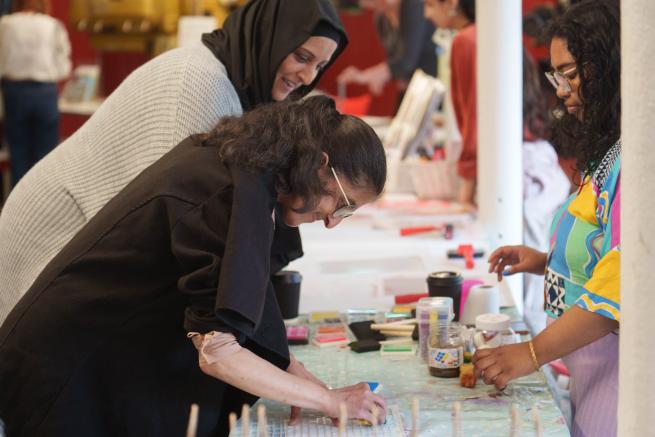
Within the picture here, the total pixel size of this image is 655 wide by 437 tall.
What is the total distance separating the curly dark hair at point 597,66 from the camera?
1.77 m

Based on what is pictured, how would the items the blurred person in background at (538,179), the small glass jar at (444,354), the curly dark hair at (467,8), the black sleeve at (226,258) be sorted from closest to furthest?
the black sleeve at (226,258) < the small glass jar at (444,354) < the blurred person in background at (538,179) < the curly dark hair at (467,8)

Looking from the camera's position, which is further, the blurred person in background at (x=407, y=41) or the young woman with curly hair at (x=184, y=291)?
the blurred person in background at (x=407, y=41)

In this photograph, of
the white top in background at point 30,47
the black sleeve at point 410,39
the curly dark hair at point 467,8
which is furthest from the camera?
the white top in background at point 30,47

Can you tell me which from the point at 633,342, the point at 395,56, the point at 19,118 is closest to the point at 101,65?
the point at 19,118

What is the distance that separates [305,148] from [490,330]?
0.66m

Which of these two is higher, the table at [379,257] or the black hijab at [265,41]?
the black hijab at [265,41]

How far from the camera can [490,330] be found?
6.55 ft

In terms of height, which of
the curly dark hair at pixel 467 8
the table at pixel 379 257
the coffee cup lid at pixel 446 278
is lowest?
the table at pixel 379 257

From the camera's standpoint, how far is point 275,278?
2268mm

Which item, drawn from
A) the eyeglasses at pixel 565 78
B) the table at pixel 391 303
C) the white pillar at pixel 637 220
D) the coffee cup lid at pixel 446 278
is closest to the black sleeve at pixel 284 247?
the table at pixel 391 303

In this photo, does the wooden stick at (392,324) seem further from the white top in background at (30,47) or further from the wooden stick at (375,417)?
the white top in background at (30,47)

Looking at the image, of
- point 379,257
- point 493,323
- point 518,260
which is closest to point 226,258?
point 493,323

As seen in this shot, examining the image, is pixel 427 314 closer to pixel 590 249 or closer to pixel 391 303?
pixel 590 249

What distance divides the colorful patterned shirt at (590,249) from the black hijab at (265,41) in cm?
68
